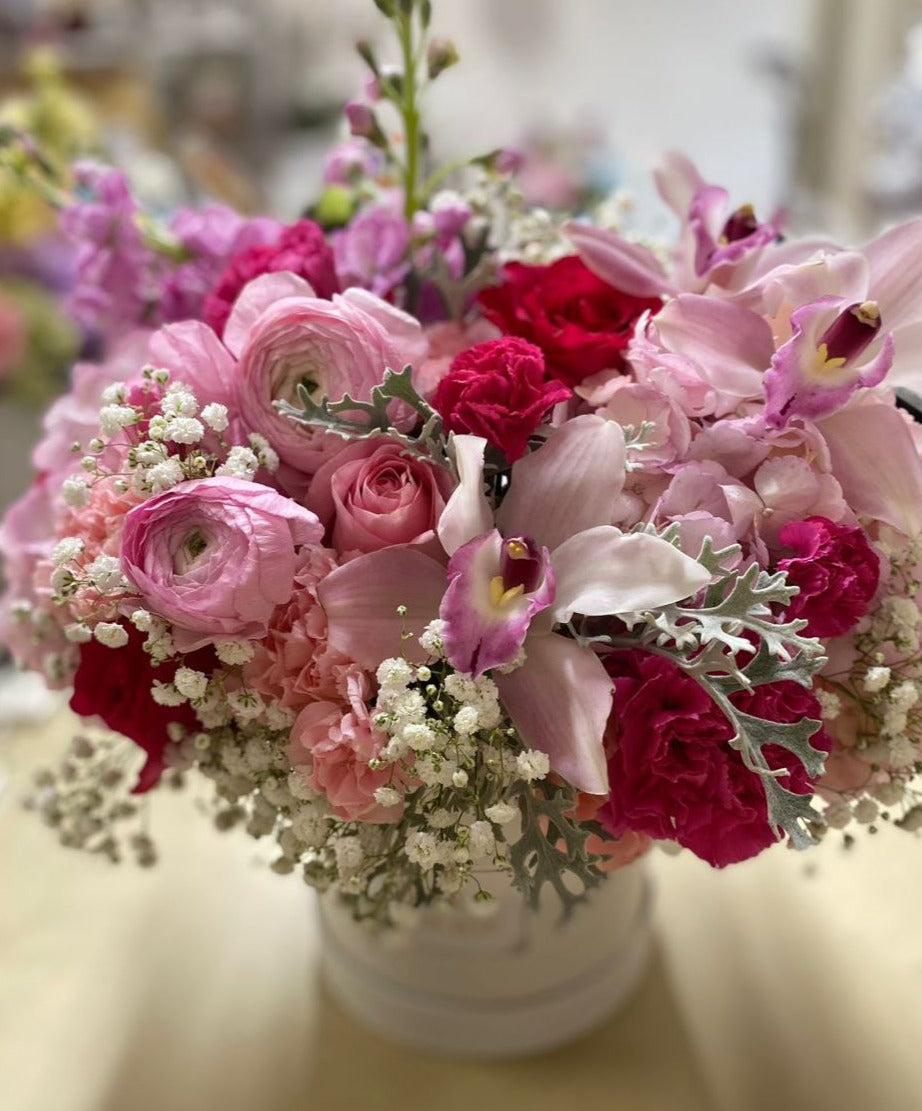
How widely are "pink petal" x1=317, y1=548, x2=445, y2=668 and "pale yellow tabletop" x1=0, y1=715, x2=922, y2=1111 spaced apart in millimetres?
319

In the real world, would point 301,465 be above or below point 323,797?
above

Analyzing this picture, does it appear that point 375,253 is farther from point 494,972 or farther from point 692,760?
point 494,972

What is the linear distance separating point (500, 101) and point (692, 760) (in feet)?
9.53

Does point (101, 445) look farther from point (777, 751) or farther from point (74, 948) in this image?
point (74, 948)

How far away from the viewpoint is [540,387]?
0.51 m

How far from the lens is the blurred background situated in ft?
4.94

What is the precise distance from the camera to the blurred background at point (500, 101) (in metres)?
1.51

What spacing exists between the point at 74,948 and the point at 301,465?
50 centimetres

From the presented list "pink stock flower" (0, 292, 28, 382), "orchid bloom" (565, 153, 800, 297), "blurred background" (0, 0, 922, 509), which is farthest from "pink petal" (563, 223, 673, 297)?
"pink stock flower" (0, 292, 28, 382)

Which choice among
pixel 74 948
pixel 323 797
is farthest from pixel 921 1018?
pixel 74 948

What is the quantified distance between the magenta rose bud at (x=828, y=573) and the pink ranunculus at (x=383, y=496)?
0.56 ft

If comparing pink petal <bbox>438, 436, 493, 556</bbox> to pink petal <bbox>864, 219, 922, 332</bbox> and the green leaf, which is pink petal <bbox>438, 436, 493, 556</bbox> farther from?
pink petal <bbox>864, 219, 922, 332</bbox>

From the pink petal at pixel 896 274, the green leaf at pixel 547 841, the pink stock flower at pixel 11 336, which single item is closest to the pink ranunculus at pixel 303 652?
the green leaf at pixel 547 841

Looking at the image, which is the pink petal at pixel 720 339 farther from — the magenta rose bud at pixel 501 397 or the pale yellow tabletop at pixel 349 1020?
the pale yellow tabletop at pixel 349 1020
